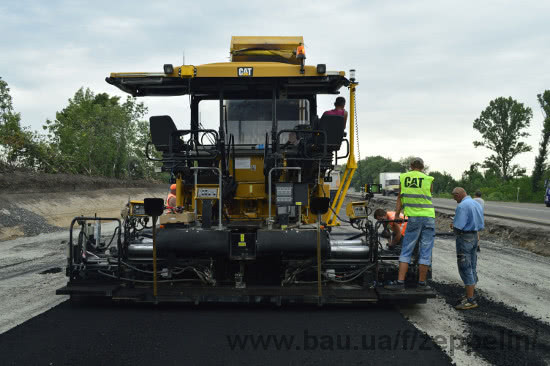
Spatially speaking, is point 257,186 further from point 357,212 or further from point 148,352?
point 148,352

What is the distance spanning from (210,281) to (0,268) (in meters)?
5.60

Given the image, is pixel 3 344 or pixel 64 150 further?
pixel 64 150

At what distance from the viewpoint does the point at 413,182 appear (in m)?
6.58

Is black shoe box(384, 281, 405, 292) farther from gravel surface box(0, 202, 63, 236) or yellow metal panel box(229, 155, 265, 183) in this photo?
gravel surface box(0, 202, 63, 236)

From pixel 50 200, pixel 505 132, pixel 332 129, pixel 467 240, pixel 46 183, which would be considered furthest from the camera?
pixel 505 132

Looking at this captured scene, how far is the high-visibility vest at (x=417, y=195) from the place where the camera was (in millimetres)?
6504

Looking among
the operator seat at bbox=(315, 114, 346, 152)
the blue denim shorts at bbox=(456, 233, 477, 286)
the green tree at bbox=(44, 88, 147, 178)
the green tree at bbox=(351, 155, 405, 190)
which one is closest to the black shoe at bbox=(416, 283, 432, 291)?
the blue denim shorts at bbox=(456, 233, 477, 286)

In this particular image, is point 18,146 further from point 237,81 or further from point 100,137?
point 237,81

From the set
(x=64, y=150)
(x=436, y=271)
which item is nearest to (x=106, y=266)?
(x=436, y=271)

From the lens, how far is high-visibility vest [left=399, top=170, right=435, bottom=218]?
650cm

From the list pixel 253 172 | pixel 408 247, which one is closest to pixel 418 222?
pixel 408 247

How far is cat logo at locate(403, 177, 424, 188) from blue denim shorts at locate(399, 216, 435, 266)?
421 mm

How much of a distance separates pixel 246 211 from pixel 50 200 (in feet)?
66.5

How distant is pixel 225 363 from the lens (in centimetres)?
424
